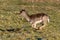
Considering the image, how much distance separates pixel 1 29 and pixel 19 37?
4.43 ft

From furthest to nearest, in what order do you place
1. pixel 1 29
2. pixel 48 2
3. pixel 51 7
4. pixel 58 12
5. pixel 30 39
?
pixel 48 2
pixel 51 7
pixel 58 12
pixel 1 29
pixel 30 39

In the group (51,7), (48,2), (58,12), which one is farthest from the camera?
(48,2)

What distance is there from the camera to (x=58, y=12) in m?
16.8

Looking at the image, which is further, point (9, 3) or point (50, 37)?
point (9, 3)

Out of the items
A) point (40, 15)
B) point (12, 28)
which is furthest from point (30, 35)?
point (40, 15)

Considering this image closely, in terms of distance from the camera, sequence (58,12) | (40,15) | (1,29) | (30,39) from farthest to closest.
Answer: (58,12) → (40,15) → (1,29) → (30,39)

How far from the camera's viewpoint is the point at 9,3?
764 inches

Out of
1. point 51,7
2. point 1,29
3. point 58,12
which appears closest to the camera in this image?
point 1,29

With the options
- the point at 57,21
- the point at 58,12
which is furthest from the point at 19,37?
the point at 58,12

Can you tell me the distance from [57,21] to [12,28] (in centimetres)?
311

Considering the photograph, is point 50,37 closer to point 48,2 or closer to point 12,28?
point 12,28

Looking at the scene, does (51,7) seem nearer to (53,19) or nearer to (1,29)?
(53,19)

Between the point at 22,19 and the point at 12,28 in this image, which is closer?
the point at 12,28

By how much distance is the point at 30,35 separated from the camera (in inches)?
437
